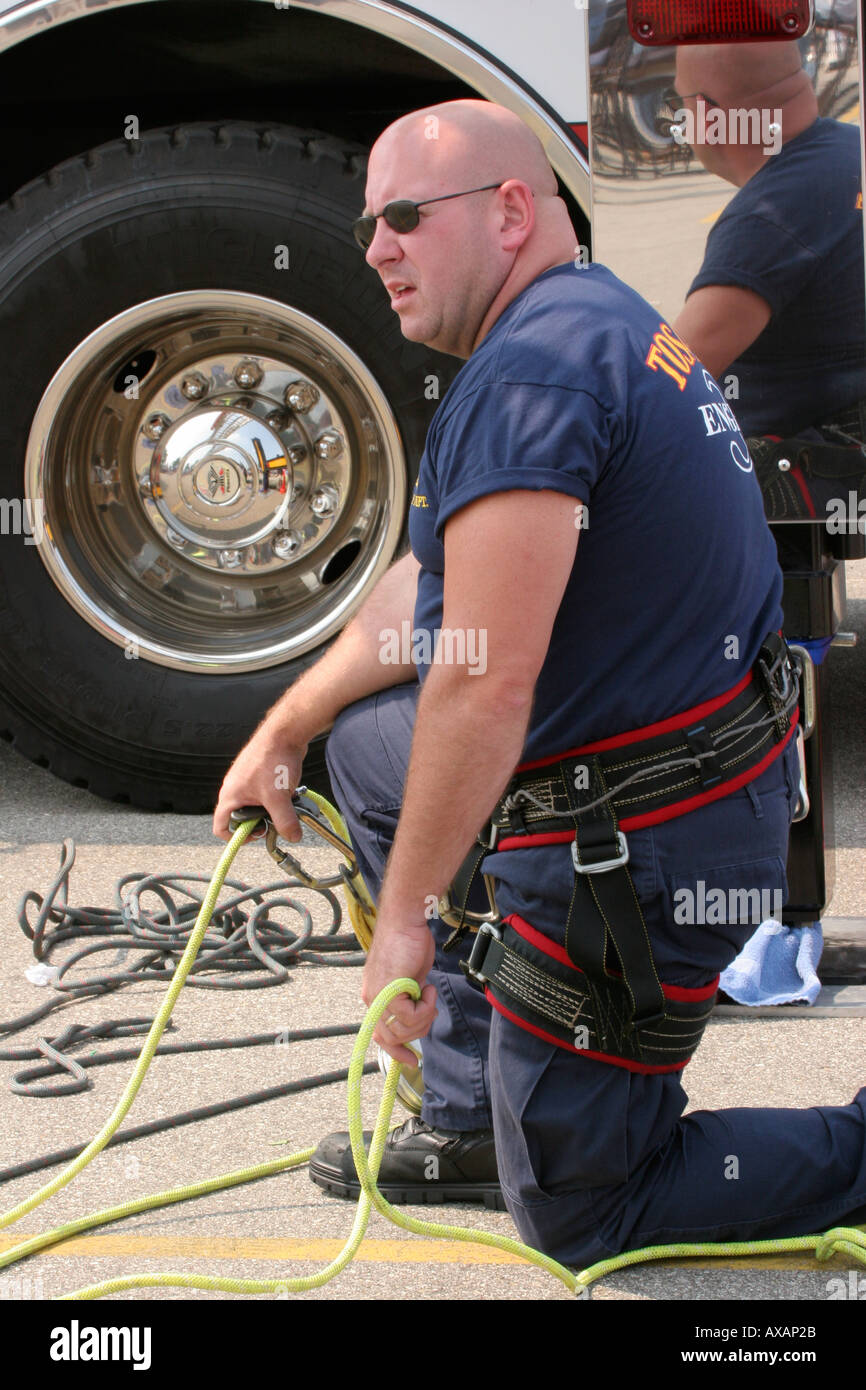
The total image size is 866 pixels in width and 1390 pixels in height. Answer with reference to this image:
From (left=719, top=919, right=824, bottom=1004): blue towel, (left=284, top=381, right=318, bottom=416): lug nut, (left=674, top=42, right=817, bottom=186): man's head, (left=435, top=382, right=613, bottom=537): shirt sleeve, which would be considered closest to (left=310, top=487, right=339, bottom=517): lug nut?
(left=284, top=381, right=318, bottom=416): lug nut

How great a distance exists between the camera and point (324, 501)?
12.8ft

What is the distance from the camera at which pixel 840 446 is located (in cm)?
280

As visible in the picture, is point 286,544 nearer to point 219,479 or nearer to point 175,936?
point 219,479

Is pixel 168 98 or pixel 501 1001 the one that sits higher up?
pixel 168 98

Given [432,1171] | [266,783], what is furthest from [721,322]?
[432,1171]

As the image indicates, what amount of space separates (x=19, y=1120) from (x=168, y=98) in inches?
103

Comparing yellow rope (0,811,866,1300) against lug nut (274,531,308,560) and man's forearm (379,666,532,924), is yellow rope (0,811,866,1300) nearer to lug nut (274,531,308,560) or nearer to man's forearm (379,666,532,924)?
man's forearm (379,666,532,924)

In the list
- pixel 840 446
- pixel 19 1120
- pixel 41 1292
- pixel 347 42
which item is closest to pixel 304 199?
pixel 347 42

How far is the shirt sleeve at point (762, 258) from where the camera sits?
2713 mm

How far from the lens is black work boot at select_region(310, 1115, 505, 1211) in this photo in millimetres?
2322

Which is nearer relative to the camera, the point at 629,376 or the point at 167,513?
the point at 629,376

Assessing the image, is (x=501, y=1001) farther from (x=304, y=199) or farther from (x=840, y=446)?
(x=304, y=199)

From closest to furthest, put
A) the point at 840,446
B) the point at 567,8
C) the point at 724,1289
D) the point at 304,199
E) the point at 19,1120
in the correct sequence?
1. the point at 724,1289
2. the point at 19,1120
3. the point at 840,446
4. the point at 567,8
5. the point at 304,199

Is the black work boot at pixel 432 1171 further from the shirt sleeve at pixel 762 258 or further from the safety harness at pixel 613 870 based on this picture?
the shirt sleeve at pixel 762 258
